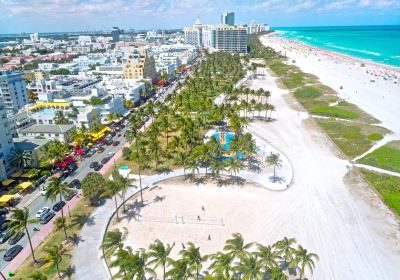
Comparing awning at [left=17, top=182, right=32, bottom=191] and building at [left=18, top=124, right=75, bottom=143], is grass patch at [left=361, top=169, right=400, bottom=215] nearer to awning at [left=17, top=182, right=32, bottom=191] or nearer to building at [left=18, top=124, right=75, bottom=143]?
awning at [left=17, top=182, right=32, bottom=191]

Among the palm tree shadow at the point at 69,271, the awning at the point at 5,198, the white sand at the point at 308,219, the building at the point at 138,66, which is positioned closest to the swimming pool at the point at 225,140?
the white sand at the point at 308,219

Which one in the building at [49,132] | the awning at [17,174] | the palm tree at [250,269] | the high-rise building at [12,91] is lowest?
the awning at [17,174]

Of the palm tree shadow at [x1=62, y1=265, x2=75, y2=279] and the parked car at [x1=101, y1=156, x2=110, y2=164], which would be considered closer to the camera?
the palm tree shadow at [x1=62, y1=265, x2=75, y2=279]

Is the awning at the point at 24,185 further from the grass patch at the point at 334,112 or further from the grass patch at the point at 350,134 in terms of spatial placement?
the grass patch at the point at 334,112

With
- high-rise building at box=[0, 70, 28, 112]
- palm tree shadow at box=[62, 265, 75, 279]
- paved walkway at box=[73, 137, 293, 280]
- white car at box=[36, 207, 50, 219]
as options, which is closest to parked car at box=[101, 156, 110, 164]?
paved walkway at box=[73, 137, 293, 280]

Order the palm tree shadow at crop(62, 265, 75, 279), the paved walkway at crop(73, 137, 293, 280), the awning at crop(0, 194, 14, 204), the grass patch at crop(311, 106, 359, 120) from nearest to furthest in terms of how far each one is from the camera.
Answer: the palm tree shadow at crop(62, 265, 75, 279) → the paved walkway at crop(73, 137, 293, 280) → the awning at crop(0, 194, 14, 204) → the grass patch at crop(311, 106, 359, 120)

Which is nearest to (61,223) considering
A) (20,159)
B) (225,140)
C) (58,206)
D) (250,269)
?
(58,206)

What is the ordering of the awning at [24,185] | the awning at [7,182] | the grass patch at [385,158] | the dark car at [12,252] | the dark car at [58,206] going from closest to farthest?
the dark car at [12,252], the dark car at [58,206], the awning at [24,185], the awning at [7,182], the grass patch at [385,158]
